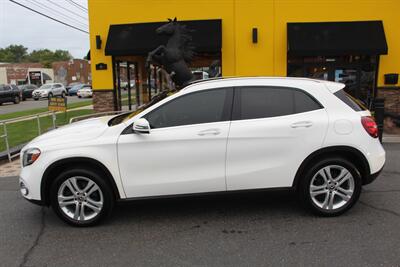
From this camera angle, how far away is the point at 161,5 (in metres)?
12.5

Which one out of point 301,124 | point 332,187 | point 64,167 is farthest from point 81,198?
point 332,187

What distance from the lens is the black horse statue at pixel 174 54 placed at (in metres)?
8.77

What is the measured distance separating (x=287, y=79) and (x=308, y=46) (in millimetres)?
7591

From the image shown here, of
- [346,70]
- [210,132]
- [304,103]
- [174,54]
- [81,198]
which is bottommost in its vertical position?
[81,198]

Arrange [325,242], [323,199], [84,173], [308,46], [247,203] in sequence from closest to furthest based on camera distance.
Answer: [325,242]
[84,173]
[323,199]
[247,203]
[308,46]

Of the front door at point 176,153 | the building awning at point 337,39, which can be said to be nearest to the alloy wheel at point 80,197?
the front door at point 176,153

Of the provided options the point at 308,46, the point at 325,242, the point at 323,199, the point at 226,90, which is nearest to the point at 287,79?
the point at 226,90

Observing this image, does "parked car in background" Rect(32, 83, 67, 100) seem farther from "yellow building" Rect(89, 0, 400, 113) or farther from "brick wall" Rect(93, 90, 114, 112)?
"yellow building" Rect(89, 0, 400, 113)

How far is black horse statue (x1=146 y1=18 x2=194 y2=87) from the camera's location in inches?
345

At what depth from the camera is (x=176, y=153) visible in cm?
423

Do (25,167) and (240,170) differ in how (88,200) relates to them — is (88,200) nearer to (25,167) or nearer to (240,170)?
(25,167)

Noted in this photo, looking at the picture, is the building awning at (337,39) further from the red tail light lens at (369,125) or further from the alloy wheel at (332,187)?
the alloy wheel at (332,187)

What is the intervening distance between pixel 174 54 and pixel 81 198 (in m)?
5.20

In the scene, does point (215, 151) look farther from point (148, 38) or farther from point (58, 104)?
point (148, 38)
